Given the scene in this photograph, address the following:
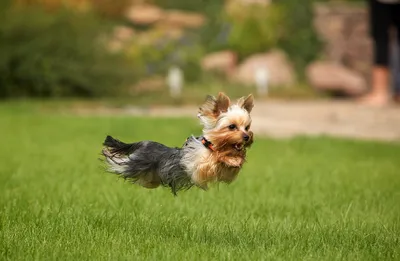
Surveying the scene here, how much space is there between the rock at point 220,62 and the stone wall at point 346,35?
3.08m

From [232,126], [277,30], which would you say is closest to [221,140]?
[232,126]

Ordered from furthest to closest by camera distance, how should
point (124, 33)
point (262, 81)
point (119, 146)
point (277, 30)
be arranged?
point (124, 33) < point (277, 30) < point (262, 81) < point (119, 146)

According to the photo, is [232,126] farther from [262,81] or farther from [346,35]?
[346,35]

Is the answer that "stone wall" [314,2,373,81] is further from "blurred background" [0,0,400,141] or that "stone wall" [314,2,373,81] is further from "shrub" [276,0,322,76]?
"shrub" [276,0,322,76]

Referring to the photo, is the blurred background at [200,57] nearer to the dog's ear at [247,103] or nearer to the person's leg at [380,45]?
the person's leg at [380,45]

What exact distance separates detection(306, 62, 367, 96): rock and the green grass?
12.8m

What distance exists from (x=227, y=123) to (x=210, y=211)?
2.12 meters

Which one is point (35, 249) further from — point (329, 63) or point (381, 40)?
point (329, 63)

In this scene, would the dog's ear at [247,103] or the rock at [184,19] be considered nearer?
the dog's ear at [247,103]

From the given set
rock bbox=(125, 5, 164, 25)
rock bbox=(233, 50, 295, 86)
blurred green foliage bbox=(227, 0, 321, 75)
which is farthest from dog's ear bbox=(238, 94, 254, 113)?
rock bbox=(125, 5, 164, 25)

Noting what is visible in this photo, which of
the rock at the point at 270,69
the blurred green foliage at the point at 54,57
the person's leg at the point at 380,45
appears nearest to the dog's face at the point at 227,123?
the person's leg at the point at 380,45

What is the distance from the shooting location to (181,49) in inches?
1150

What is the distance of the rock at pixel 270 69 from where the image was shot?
28609 mm

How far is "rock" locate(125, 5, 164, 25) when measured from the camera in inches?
1273
